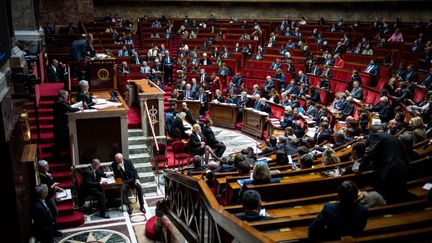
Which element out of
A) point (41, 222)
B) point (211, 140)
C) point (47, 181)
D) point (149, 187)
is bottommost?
point (149, 187)

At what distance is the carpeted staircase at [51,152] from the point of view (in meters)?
7.82

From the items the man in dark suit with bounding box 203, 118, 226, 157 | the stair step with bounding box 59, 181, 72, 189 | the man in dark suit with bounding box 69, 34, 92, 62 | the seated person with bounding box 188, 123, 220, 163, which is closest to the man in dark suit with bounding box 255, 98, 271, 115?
the man in dark suit with bounding box 203, 118, 226, 157

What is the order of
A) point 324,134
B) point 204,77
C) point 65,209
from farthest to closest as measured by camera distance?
point 204,77, point 324,134, point 65,209

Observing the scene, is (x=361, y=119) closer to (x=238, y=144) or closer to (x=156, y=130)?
(x=238, y=144)

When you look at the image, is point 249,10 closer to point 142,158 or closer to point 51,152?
point 142,158

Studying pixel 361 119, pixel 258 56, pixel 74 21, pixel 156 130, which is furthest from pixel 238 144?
pixel 74 21

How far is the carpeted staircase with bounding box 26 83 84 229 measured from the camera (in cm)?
782

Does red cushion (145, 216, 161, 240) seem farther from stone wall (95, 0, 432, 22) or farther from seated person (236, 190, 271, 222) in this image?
stone wall (95, 0, 432, 22)

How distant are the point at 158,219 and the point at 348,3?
58.9 feet

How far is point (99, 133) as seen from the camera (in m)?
8.90

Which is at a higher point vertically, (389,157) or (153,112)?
(389,157)

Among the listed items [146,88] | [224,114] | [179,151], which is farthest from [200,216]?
[224,114]

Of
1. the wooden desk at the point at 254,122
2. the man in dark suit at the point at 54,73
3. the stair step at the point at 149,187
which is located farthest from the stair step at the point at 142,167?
the wooden desk at the point at 254,122

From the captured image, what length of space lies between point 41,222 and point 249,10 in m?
20.3
